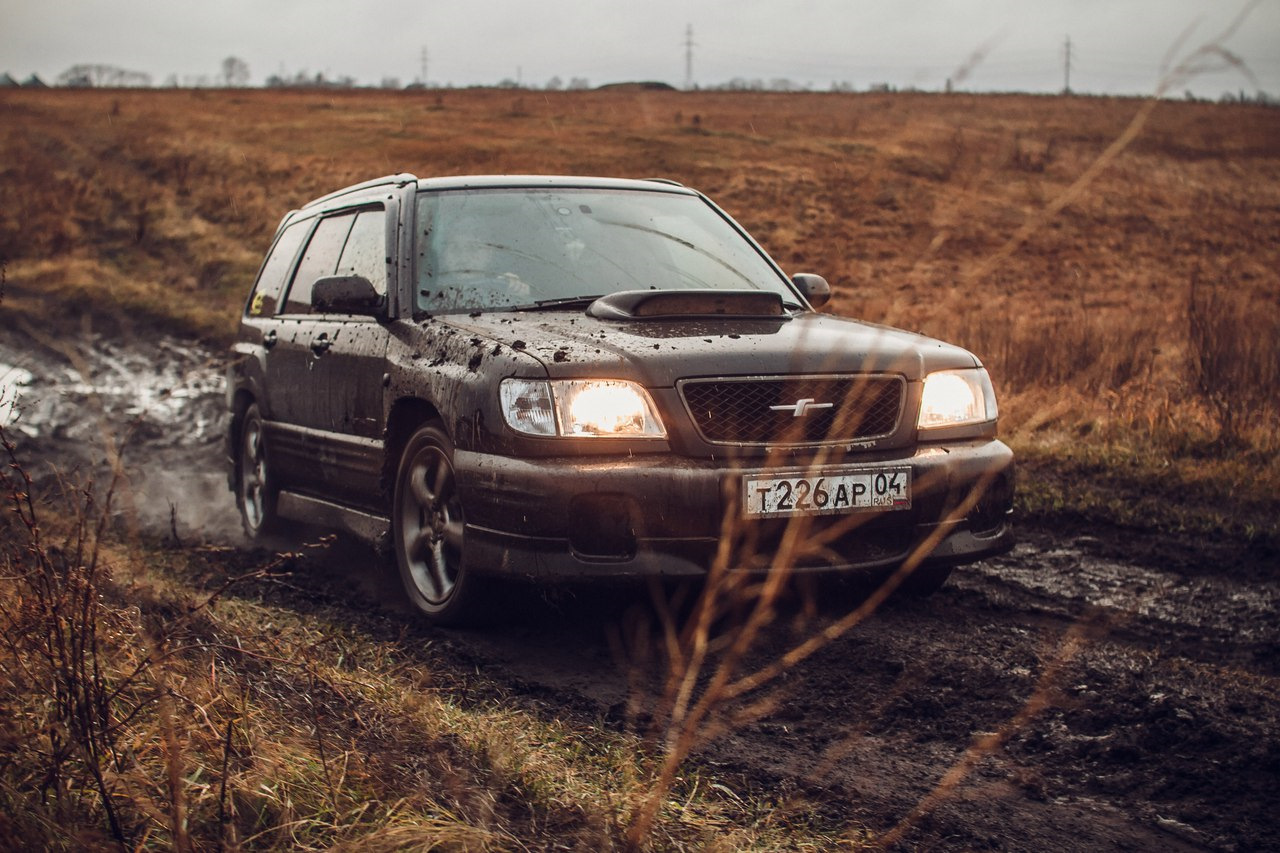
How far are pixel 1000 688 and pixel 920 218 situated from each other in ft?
88.0

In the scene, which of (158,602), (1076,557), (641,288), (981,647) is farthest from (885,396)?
(158,602)

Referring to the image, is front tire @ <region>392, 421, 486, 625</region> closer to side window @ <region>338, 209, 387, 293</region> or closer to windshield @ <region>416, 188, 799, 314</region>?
windshield @ <region>416, 188, 799, 314</region>

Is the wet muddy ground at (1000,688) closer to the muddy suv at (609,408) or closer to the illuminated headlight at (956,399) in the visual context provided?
the muddy suv at (609,408)

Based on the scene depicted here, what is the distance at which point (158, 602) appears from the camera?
4.60m

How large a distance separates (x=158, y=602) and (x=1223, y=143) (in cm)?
4172

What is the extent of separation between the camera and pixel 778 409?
430 cm

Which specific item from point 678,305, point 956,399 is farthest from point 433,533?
point 956,399

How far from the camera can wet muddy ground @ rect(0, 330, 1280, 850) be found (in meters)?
3.09

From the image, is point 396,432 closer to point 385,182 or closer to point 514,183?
point 514,183

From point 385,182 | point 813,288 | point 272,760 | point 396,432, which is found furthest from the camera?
point 385,182

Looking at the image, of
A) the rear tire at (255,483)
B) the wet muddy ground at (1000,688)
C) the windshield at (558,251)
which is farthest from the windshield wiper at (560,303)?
the rear tire at (255,483)

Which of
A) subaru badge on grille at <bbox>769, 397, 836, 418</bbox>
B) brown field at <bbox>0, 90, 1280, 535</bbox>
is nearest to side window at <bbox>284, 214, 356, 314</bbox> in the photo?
brown field at <bbox>0, 90, 1280, 535</bbox>

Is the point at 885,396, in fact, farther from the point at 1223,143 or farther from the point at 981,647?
the point at 1223,143

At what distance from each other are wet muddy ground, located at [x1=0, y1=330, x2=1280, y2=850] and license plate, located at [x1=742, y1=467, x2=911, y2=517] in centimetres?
51
